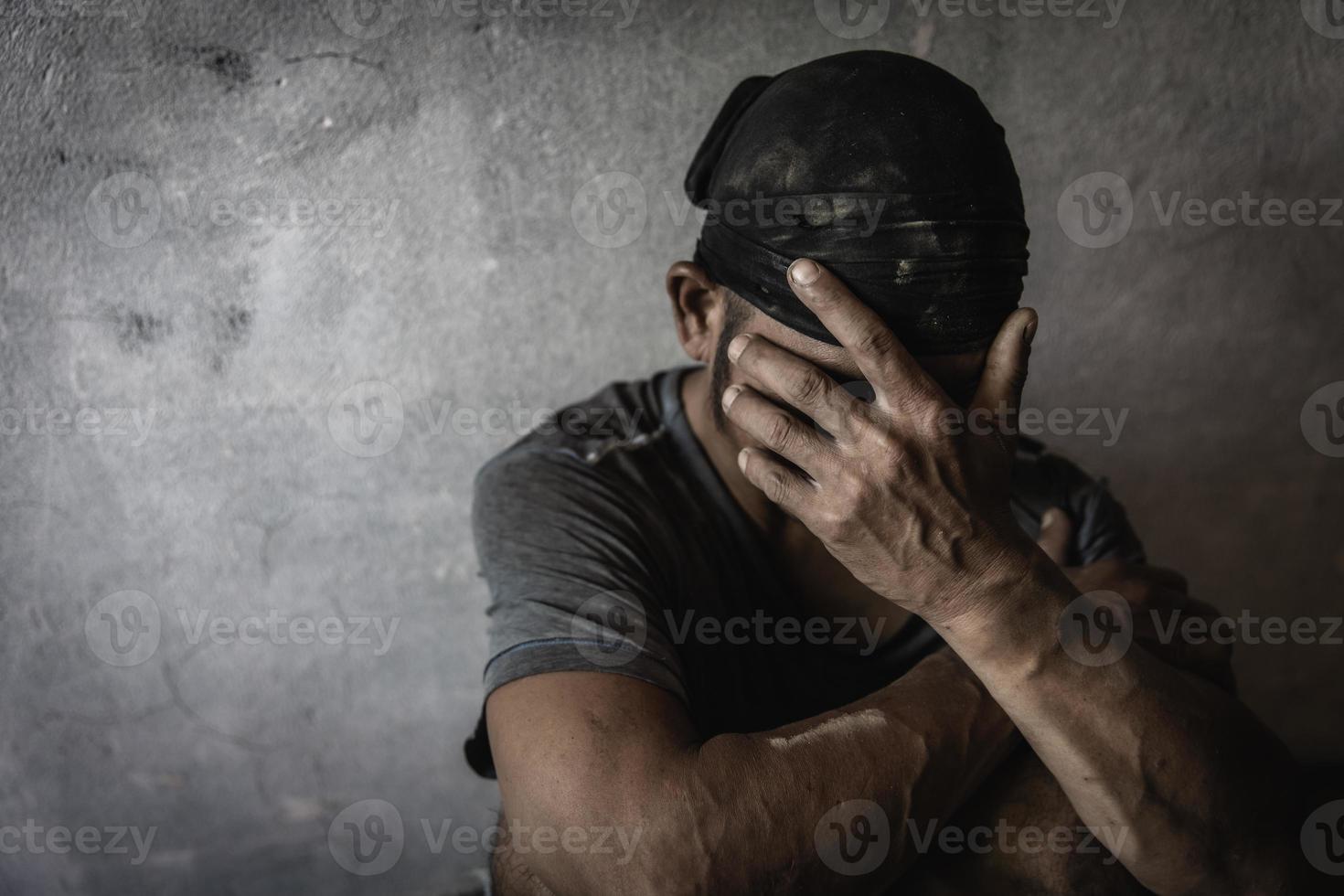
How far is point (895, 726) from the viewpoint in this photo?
1368 mm

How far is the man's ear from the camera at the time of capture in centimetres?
163

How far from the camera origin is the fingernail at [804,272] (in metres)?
1.33

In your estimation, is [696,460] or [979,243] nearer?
[979,243]

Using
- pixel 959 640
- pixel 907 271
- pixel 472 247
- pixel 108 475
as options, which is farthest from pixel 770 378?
pixel 108 475

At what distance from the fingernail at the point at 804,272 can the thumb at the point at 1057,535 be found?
90cm

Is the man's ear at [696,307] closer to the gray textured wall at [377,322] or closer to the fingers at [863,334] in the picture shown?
the fingers at [863,334]

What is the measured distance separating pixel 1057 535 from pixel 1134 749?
585mm

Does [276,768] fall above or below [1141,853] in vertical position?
below

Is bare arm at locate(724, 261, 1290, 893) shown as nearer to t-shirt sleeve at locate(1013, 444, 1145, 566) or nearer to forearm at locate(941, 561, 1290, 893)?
forearm at locate(941, 561, 1290, 893)

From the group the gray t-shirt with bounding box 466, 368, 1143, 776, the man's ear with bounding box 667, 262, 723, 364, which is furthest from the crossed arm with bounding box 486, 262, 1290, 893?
the man's ear with bounding box 667, 262, 723, 364

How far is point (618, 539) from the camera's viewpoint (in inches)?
61.6

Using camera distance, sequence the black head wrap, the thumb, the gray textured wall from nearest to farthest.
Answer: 1. the black head wrap
2. the thumb
3. the gray textured wall

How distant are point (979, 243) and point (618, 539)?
30.7 inches

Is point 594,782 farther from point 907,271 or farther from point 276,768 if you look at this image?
point 276,768
